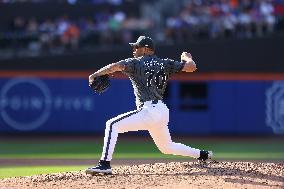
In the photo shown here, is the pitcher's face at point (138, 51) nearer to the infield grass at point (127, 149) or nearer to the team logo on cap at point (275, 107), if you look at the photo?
the infield grass at point (127, 149)

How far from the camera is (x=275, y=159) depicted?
14242 millimetres

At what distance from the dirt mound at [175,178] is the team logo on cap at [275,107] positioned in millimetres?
10869

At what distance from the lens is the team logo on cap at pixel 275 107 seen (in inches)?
782

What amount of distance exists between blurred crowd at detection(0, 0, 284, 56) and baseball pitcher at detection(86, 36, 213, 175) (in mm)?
11849

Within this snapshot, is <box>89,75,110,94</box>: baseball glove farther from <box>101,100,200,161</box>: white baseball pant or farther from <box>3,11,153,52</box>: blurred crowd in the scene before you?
<box>3,11,153,52</box>: blurred crowd

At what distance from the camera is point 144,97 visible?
8562 mm

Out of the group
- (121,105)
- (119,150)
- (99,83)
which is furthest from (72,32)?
(99,83)

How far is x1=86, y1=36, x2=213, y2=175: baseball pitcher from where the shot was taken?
8414mm

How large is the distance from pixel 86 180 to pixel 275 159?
6.93 m

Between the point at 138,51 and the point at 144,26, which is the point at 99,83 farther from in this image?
the point at 144,26

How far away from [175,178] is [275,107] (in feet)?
40.3

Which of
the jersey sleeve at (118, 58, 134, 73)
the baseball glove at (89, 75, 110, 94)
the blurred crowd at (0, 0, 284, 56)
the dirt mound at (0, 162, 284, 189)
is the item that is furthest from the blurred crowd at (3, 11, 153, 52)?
the jersey sleeve at (118, 58, 134, 73)

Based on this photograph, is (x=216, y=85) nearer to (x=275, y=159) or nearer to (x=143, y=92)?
(x=275, y=159)

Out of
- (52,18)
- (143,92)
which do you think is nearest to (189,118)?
(52,18)
